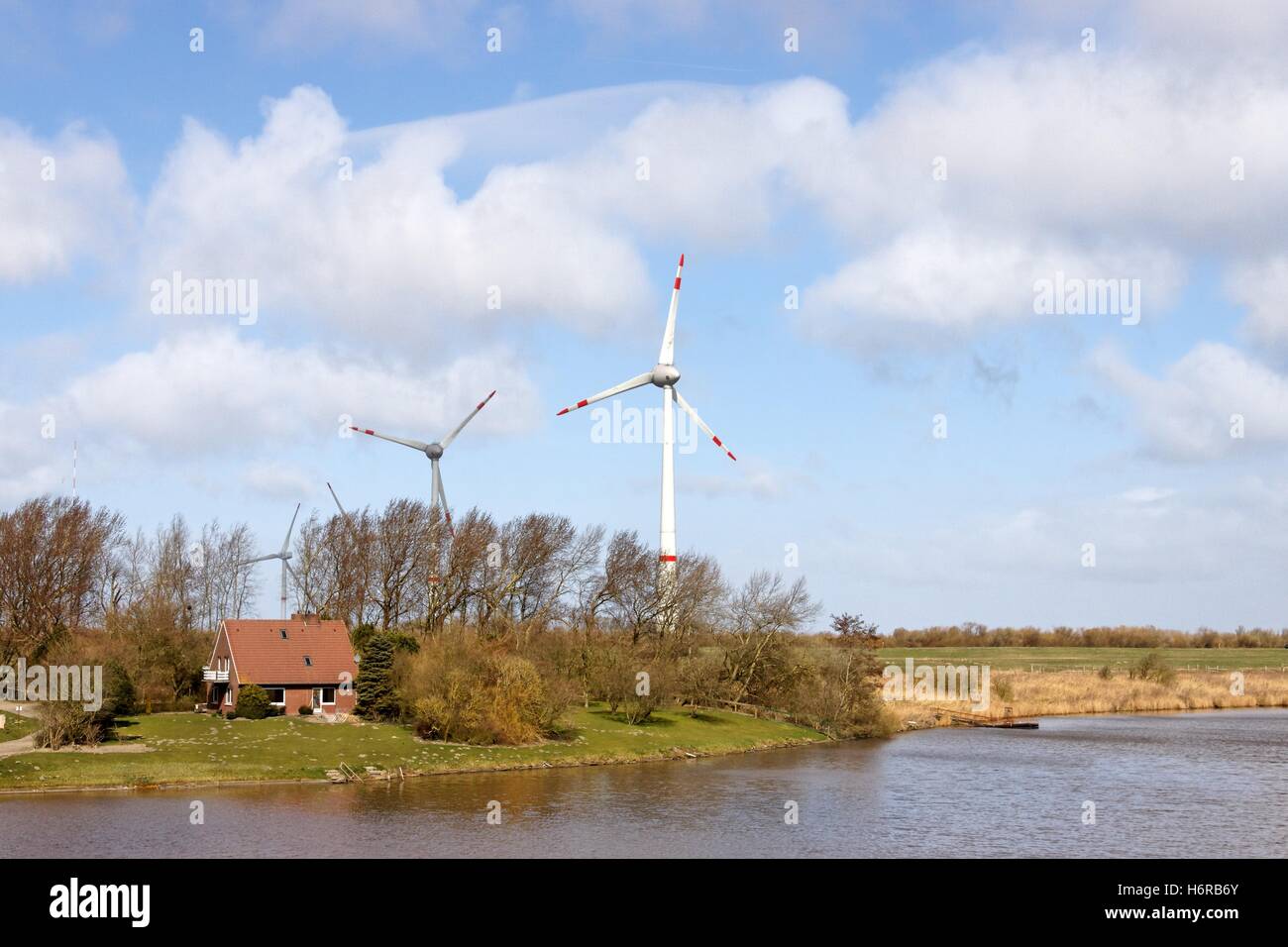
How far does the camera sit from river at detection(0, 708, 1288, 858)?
129 ft

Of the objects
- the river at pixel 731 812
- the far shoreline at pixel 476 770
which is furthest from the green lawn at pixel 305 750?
the river at pixel 731 812

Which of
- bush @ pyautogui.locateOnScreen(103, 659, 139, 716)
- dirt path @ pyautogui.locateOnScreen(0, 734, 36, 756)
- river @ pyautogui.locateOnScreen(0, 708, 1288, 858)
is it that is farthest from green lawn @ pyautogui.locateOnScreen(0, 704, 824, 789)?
river @ pyautogui.locateOnScreen(0, 708, 1288, 858)

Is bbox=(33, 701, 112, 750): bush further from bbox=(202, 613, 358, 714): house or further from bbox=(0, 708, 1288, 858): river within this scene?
bbox=(202, 613, 358, 714): house

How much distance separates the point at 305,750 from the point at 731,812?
78.4 ft

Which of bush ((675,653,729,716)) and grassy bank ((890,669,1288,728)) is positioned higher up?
bush ((675,653,729,716))

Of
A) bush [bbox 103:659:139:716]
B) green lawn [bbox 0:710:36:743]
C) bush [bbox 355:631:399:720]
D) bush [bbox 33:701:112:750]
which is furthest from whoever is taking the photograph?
bush [bbox 355:631:399:720]

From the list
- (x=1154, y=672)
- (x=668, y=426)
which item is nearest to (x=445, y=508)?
(x=668, y=426)

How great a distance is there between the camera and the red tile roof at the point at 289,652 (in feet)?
235

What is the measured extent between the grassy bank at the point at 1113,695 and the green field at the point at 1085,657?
2142 cm

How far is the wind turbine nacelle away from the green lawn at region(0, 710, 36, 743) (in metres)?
51.0

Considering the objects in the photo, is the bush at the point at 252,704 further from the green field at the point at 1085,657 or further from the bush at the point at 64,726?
the green field at the point at 1085,657
